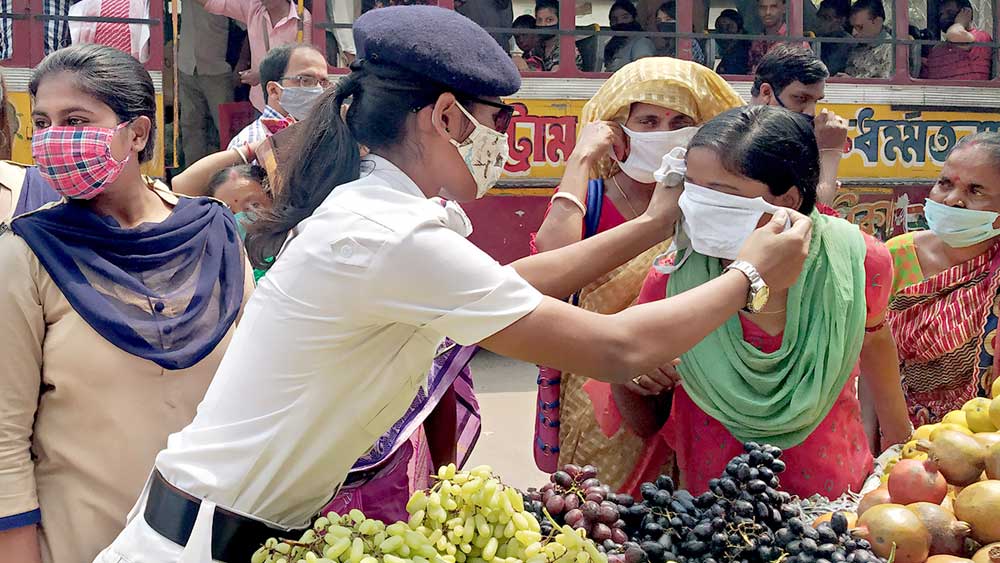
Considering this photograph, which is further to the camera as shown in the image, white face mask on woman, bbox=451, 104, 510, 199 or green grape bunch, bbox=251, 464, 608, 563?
white face mask on woman, bbox=451, 104, 510, 199

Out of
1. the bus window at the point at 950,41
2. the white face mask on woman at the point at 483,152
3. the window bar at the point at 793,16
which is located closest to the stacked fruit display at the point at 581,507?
the white face mask on woman at the point at 483,152

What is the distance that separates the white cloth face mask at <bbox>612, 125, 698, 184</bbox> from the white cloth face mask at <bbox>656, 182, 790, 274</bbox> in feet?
1.68

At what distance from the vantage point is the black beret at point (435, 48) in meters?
1.51

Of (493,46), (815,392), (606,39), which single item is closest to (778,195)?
(815,392)

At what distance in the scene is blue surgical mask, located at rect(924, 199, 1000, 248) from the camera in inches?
120

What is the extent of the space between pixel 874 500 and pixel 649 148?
3.89ft

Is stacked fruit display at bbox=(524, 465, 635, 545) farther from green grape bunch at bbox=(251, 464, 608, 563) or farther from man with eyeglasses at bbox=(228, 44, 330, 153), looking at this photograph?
man with eyeglasses at bbox=(228, 44, 330, 153)

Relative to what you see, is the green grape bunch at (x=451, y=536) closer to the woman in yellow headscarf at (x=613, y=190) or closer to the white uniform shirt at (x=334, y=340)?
the white uniform shirt at (x=334, y=340)

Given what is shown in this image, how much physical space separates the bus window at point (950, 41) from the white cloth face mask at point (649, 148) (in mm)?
6414

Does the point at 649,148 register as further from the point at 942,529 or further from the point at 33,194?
the point at 33,194

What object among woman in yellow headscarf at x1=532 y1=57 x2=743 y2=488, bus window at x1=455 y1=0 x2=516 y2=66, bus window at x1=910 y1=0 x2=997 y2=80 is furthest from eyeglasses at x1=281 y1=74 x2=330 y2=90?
bus window at x1=910 y1=0 x2=997 y2=80

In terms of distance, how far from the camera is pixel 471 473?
1.47m

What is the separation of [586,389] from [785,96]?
2419 mm

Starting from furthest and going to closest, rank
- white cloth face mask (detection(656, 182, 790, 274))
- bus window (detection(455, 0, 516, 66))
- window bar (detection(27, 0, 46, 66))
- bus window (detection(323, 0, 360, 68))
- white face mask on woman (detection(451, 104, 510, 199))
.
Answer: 1. bus window (detection(455, 0, 516, 66))
2. bus window (detection(323, 0, 360, 68))
3. window bar (detection(27, 0, 46, 66))
4. white cloth face mask (detection(656, 182, 790, 274))
5. white face mask on woman (detection(451, 104, 510, 199))
